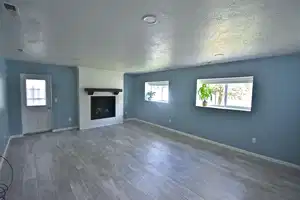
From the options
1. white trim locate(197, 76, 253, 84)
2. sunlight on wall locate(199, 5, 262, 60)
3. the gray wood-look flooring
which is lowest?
the gray wood-look flooring

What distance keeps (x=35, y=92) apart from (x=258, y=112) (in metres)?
6.46

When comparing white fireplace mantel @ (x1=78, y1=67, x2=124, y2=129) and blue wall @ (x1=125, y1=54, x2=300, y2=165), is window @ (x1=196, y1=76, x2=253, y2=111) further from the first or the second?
white fireplace mantel @ (x1=78, y1=67, x2=124, y2=129)

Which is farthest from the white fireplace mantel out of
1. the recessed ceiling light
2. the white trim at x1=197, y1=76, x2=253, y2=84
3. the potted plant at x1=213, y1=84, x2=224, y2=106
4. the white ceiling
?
the recessed ceiling light

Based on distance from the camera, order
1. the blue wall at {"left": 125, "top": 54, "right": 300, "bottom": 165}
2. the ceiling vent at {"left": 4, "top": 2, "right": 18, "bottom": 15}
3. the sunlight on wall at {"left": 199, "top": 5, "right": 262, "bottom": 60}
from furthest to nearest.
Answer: the blue wall at {"left": 125, "top": 54, "right": 300, "bottom": 165} < the sunlight on wall at {"left": 199, "top": 5, "right": 262, "bottom": 60} < the ceiling vent at {"left": 4, "top": 2, "right": 18, "bottom": 15}

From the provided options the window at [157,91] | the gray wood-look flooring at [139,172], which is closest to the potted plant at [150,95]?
the window at [157,91]

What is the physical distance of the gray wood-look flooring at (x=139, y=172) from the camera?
2.41 metres

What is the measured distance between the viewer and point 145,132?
591 centimetres

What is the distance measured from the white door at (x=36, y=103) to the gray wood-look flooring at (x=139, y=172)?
0.65 meters

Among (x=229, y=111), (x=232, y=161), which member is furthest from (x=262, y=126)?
(x=232, y=161)

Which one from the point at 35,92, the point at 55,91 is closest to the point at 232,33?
the point at 55,91

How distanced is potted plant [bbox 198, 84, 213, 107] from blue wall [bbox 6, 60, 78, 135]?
4.48m

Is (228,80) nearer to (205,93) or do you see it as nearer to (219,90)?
(219,90)

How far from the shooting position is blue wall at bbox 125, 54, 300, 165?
11.0 feet

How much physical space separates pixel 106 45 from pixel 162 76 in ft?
12.5
